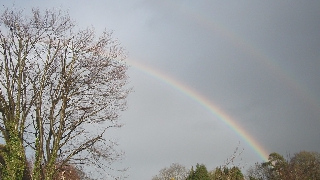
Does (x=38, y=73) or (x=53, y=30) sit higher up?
(x=53, y=30)

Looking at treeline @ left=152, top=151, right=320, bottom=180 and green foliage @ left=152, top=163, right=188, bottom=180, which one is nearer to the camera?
treeline @ left=152, top=151, right=320, bottom=180

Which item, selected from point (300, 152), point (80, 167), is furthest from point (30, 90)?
point (300, 152)

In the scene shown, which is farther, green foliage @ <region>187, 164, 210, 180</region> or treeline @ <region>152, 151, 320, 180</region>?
green foliage @ <region>187, 164, 210, 180</region>

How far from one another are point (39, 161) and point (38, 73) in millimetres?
3648

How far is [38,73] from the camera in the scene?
1498 cm

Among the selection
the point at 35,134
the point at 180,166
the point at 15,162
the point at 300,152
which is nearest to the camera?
the point at 15,162

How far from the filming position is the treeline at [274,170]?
28.6 metres

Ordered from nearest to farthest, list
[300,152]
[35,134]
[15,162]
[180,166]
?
[15,162]
[35,134]
[300,152]
[180,166]

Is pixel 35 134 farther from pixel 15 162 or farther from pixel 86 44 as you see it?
pixel 86 44

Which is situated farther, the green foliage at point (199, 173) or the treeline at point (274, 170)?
the green foliage at point (199, 173)

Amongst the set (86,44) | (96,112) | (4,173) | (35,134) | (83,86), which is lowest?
(4,173)

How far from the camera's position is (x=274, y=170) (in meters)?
52.8

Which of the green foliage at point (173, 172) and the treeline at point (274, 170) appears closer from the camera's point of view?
the treeline at point (274, 170)

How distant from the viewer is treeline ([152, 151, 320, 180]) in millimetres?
A: 28620
